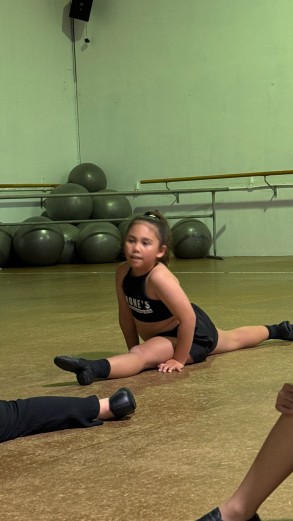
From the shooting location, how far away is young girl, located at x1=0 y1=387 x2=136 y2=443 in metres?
2.42

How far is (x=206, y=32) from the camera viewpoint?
11695 mm

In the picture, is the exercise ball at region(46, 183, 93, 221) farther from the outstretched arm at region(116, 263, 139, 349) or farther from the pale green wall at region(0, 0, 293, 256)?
the outstretched arm at region(116, 263, 139, 349)

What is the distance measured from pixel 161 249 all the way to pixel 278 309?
1788 millimetres

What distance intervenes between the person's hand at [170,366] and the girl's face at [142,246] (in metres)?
0.36

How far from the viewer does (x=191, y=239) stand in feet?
36.4

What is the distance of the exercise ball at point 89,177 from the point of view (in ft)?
40.2

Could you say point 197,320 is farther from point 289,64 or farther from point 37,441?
point 289,64

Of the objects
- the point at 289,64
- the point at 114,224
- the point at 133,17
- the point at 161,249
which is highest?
→ the point at 133,17

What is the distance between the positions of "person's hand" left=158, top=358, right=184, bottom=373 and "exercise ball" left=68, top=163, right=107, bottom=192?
9.02 m

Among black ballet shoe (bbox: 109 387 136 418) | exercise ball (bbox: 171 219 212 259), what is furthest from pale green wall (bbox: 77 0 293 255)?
black ballet shoe (bbox: 109 387 136 418)

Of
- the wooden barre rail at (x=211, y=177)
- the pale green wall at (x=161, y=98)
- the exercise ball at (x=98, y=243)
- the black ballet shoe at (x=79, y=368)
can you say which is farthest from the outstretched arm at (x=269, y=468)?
the pale green wall at (x=161, y=98)

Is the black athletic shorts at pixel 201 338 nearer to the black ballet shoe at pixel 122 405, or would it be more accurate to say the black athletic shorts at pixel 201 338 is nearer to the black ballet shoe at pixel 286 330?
the black ballet shoe at pixel 286 330

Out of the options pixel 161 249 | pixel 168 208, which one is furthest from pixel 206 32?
pixel 161 249

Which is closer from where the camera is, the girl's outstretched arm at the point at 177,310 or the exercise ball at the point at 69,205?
the girl's outstretched arm at the point at 177,310
